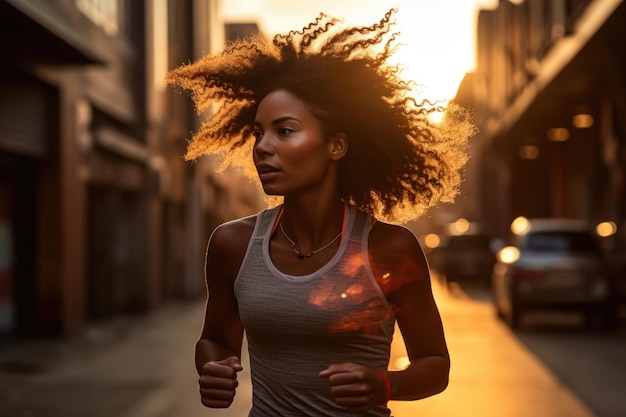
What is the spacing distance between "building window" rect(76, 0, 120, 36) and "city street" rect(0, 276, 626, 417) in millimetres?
5400

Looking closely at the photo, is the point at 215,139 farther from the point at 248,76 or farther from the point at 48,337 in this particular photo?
Answer: the point at 48,337

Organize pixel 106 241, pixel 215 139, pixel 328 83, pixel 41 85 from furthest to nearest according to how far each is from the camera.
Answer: pixel 106 241, pixel 41 85, pixel 215 139, pixel 328 83

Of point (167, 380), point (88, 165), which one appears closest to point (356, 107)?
point (167, 380)

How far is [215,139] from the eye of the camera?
3.37 meters

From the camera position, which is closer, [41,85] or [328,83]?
[328,83]

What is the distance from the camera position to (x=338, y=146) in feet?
9.73

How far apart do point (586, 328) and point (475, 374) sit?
6.79 meters

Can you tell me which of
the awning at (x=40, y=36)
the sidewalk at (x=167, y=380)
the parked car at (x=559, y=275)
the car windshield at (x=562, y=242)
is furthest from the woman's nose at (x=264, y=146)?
the car windshield at (x=562, y=242)

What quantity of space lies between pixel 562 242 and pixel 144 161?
31.0ft

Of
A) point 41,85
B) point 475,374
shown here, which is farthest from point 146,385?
point 41,85

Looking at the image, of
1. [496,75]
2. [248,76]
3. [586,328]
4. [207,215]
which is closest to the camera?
[248,76]

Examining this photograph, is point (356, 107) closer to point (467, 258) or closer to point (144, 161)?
point (144, 161)

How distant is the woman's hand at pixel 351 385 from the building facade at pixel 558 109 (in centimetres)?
138

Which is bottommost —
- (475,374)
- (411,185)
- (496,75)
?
(475,374)
